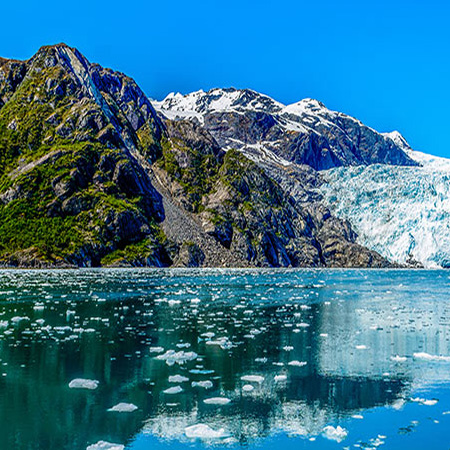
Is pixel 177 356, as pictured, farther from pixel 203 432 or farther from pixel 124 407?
pixel 203 432

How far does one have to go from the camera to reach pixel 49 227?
140125mm

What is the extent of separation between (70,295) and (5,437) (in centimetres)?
3435

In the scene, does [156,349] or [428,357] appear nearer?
[428,357]

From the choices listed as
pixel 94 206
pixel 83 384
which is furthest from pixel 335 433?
pixel 94 206

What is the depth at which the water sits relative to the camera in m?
10.6

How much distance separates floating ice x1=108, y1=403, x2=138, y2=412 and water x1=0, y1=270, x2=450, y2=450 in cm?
7

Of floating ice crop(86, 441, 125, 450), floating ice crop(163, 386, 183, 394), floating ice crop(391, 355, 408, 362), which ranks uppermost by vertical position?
floating ice crop(86, 441, 125, 450)

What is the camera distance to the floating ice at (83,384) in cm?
1409

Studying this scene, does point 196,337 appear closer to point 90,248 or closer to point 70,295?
point 70,295

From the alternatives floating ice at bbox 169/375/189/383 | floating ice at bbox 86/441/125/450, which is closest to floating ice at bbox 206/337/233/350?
floating ice at bbox 169/375/189/383

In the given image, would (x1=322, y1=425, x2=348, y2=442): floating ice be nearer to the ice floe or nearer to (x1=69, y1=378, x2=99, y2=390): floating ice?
the ice floe

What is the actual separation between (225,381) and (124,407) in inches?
150

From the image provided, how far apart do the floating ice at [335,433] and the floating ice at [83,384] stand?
674cm

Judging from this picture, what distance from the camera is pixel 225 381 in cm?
1500
